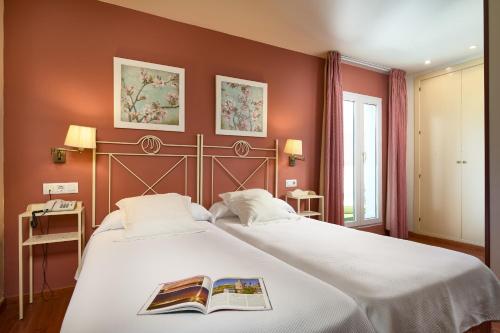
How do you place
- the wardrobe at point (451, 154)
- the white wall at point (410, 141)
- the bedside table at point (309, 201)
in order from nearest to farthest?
the bedside table at point (309, 201)
the wardrobe at point (451, 154)
the white wall at point (410, 141)

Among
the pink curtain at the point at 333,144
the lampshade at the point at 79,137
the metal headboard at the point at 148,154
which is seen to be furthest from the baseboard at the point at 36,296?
the pink curtain at the point at 333,144

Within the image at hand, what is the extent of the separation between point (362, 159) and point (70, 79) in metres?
3.84

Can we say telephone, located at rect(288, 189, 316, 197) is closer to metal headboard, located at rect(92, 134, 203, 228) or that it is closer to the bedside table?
the bedside table

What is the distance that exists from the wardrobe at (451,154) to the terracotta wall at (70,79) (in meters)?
3.30

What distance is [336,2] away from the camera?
2465 mm

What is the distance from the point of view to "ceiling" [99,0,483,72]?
2512 mm

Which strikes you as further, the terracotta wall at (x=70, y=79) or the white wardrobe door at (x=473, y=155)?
the white wardrobe door at (x=473, y=155)

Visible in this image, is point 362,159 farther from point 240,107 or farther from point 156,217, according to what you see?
point 156,217

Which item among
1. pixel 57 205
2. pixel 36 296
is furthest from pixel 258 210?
pixel 36 296

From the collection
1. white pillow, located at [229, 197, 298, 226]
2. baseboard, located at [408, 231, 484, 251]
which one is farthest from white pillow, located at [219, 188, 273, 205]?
baseboard, located at [408, 231, 484, 251]

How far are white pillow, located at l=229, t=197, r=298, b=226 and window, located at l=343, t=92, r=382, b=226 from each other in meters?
1.75

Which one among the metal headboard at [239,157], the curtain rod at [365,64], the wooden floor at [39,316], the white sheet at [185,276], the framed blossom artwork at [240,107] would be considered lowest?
the wooden floor at [39,316]

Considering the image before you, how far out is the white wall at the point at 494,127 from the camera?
1870 mm

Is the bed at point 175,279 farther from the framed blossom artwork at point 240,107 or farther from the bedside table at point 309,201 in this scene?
the bedside table at point 309,201
